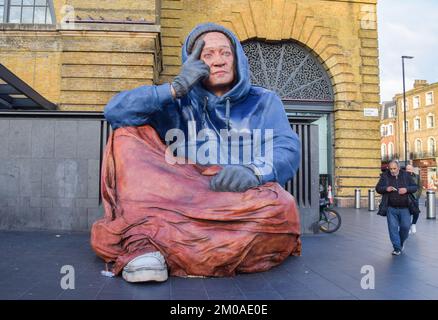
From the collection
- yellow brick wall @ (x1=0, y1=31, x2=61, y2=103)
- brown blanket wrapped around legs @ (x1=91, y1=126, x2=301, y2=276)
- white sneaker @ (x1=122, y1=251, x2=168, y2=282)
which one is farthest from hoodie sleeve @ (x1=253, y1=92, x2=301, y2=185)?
yellow brick wall @ (x1=0, y1=31, x2=61, y2=103)

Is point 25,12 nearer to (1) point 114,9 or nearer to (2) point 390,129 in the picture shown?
(1) point 114,9

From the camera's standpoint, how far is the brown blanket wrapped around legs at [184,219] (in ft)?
11.3

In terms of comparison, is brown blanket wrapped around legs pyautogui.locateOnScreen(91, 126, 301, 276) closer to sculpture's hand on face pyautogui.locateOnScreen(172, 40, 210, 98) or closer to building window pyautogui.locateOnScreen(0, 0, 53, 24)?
sculpture's hand on face pyautogui.locateOnScreen(172, 40, 210, 98)

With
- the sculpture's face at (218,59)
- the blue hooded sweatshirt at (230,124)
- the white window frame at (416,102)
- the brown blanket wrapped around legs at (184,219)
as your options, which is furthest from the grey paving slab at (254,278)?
the white window frame at (416,102)

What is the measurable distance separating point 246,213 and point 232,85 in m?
1.60

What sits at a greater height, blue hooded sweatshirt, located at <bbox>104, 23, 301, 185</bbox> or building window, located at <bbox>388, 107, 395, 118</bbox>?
building window, located at <bbox>388, 107, 395, 118</bbox>

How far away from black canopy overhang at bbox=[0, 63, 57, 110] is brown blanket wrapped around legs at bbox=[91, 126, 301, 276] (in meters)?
4.36

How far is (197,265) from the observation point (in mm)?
3449

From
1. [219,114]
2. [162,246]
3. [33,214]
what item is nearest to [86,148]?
[33,214]

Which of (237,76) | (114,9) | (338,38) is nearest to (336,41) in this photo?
(338,38)

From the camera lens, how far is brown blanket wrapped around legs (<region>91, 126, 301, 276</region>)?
136 inches

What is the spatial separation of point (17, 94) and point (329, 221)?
23.2 feet
